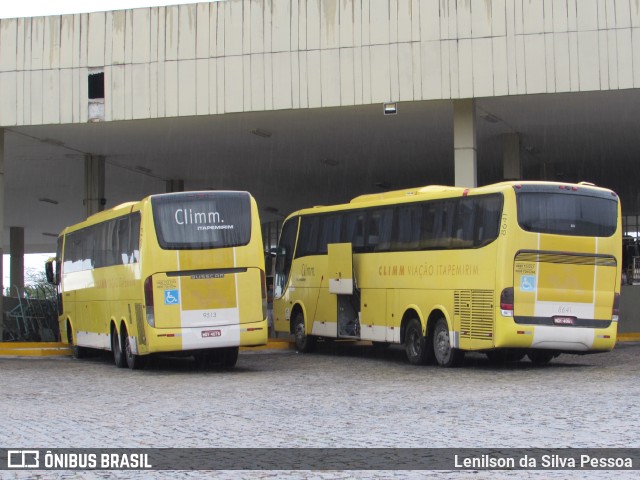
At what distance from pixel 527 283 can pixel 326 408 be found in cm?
635

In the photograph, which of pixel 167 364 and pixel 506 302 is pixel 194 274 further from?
pixel 506 302

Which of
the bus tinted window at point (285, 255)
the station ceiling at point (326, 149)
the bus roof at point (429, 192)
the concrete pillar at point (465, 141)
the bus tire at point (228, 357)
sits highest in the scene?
the station ceiling at point (326, 149)

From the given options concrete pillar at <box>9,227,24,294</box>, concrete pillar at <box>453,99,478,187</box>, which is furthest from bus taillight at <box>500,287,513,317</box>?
concrete pillar at <box>9,227,24,294</box>

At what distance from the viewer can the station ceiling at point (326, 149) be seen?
2559 cm

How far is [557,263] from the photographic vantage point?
58.3ft

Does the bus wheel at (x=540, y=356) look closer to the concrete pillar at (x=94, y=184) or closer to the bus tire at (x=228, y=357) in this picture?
the bus tire at (x=228, y=357)

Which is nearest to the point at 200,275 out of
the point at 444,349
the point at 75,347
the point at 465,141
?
the point at 444,349

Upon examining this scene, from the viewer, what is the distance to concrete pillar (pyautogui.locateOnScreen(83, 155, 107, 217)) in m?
31.2

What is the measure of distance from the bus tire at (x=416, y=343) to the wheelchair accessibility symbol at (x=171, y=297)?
4609 millimetres

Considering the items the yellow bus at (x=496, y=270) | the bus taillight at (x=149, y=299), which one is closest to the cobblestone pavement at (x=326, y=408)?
the yellow bus at (x=496, y=270)

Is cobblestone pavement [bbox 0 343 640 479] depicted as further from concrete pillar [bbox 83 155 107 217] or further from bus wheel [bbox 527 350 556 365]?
concrete pillar [bbox 83 155 107 217]

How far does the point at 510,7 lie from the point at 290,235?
24.7 ft

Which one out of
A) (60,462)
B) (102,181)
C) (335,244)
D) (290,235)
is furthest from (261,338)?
(102,181)

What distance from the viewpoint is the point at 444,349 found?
18953mm
